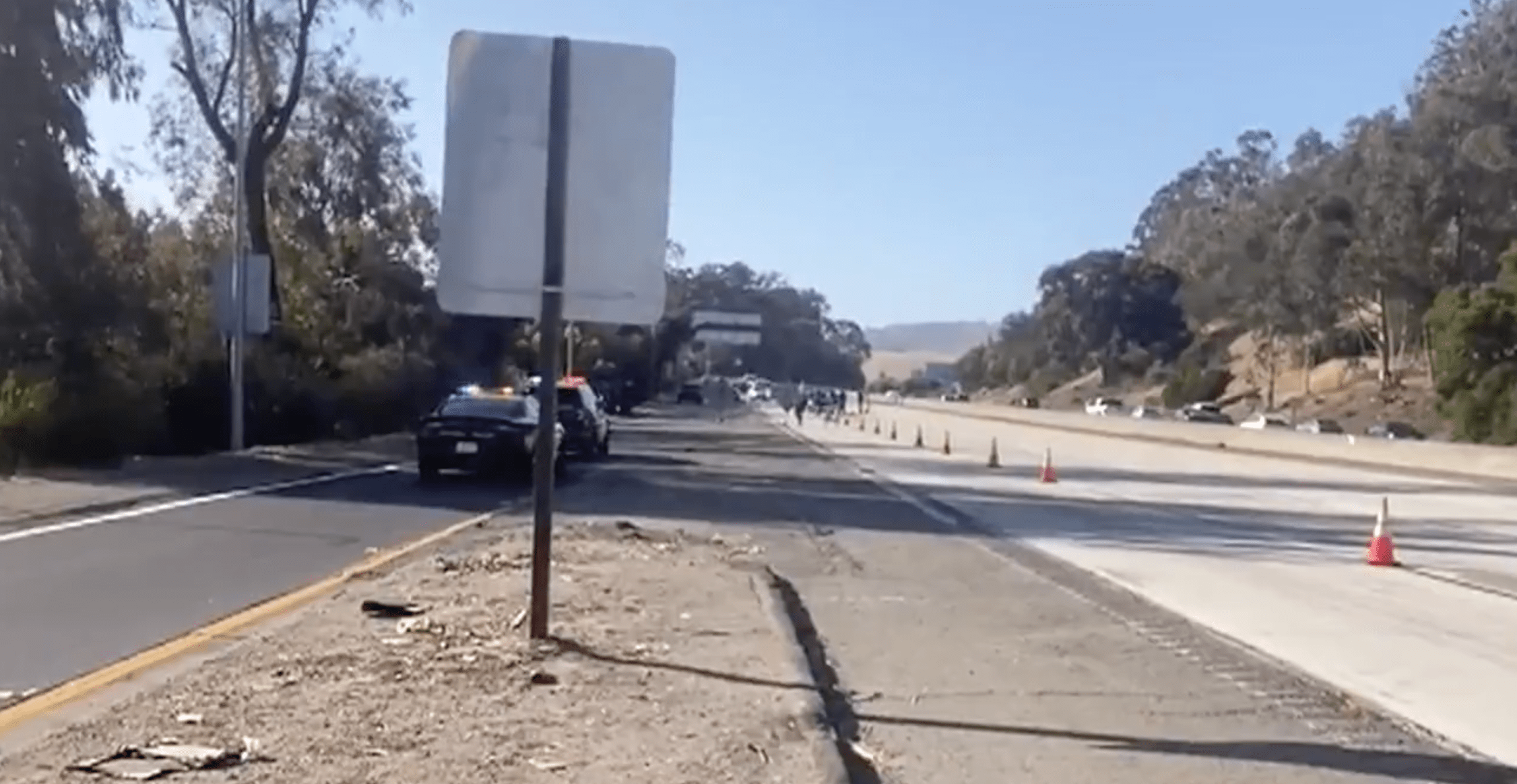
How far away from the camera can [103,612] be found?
536 inches

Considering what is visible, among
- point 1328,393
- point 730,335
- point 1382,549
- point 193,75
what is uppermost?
point 193,75

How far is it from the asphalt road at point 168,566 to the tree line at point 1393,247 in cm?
5067

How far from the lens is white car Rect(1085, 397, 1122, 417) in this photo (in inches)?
4420

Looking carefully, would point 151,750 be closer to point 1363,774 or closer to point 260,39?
point 1363,774

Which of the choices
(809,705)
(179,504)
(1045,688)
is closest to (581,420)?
(179,504)

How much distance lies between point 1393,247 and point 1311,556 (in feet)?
217

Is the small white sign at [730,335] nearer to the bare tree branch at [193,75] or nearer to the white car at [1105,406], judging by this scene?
the white car at [1105,406]

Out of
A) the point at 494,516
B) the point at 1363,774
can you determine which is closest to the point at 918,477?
the point at 494,516

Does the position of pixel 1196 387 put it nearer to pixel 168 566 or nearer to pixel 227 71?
pixel 227 71

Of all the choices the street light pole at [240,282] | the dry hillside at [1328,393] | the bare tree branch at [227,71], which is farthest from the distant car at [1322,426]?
the street light pole at [240,282]

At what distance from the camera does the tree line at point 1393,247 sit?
2793 inches

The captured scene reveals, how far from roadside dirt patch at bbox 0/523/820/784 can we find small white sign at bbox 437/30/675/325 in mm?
1929

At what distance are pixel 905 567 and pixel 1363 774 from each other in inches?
403

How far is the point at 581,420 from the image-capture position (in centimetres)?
4159
